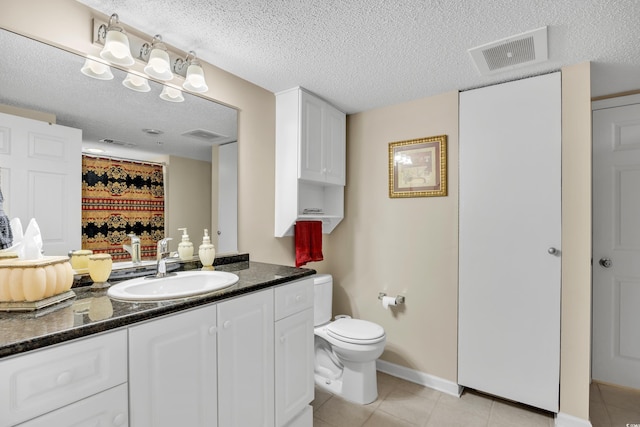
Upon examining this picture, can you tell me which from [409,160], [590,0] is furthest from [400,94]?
[590,0]

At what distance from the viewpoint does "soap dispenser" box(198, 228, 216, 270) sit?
1.87m

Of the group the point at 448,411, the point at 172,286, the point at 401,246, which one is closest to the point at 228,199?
the point at 172,286

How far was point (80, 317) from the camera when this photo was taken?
1.00m

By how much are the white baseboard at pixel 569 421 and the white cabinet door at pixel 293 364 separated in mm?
1548

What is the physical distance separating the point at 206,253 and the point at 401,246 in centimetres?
153

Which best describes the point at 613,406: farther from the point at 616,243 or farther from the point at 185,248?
the point at 185,248

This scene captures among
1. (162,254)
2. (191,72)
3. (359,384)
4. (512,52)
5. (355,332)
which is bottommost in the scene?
(359,384)

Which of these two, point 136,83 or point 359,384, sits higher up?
point 136,83

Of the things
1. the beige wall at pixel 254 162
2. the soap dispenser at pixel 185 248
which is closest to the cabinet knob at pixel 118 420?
the soap dispenser at pixel 185 248

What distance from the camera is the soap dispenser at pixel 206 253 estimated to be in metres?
1.87

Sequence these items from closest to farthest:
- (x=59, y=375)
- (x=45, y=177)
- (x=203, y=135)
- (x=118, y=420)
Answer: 1. (x=59, y=375)
2. (x=118, y=420)
3. (x=45, y=177)
4. (x=203, y=135)

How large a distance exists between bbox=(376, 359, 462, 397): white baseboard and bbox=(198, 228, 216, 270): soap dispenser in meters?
1.69

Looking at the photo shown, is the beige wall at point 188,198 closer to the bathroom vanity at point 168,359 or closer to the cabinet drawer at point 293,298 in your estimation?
the bathroom vanity at point 168,359

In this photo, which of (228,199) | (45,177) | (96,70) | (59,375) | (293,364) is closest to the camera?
(59,375)
